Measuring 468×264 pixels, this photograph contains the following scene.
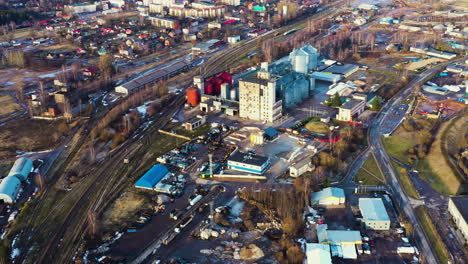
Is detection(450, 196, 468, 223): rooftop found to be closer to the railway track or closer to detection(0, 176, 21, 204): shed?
the railway track

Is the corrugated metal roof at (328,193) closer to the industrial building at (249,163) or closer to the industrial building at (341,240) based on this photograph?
Answer: the industrial building at (341,240)

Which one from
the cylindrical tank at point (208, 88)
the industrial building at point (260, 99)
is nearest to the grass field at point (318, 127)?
the industrial building at point (260, 99)

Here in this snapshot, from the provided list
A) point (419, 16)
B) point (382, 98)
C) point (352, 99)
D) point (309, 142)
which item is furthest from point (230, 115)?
point (419, 16)

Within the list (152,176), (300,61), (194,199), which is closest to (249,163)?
(194,199)

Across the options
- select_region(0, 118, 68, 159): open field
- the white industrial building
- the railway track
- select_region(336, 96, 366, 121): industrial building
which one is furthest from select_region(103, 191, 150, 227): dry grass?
the white industrial building

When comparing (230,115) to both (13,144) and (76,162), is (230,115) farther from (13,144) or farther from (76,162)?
(13,144)
